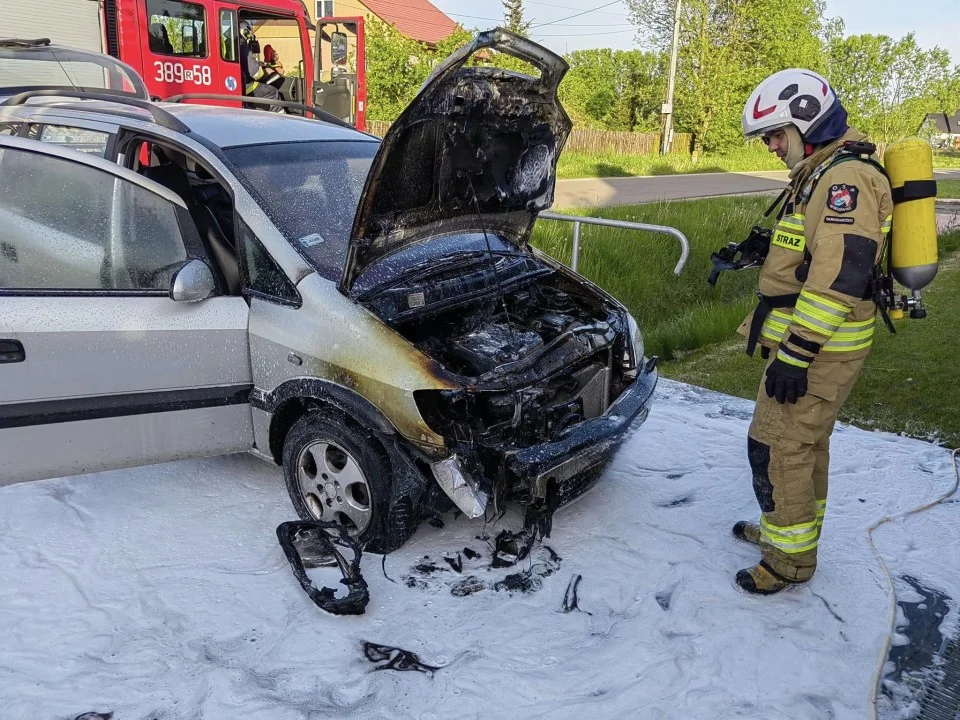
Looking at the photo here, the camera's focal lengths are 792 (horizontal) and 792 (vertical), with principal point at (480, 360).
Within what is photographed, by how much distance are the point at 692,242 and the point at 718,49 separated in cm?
2762

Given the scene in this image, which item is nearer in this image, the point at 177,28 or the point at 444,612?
the point at 444,612

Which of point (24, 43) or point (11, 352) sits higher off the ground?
point (24, 43)

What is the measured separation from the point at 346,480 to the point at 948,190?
23937mm

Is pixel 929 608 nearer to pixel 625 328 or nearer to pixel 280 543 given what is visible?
pixel 625 328

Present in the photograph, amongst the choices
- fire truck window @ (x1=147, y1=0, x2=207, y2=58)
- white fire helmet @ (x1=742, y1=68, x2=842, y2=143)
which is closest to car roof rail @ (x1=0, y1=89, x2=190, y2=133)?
white fire helmet @ (x1=742, y1=68, x2=842, y2=143)

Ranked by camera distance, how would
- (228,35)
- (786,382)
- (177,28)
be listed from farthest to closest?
(228,35) → (177,28) → (786,382)

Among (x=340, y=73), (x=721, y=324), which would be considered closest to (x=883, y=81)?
(x=340, y=73)

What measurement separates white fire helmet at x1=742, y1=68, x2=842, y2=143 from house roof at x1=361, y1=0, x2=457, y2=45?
31.7m

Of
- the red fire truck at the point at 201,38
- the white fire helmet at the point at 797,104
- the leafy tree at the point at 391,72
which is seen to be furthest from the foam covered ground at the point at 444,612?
the leafy tree at the point at 391,72

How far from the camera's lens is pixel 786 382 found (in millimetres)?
2967

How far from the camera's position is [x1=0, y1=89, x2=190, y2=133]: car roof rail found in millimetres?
3832

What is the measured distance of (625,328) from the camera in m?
4.07

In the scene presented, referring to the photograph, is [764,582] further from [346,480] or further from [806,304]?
[346,480]

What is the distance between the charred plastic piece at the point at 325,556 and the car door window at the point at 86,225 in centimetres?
120
